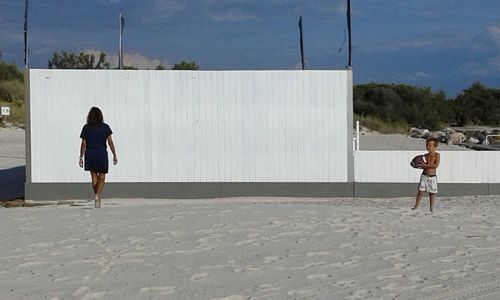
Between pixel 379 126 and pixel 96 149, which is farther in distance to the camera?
pixel 379 126

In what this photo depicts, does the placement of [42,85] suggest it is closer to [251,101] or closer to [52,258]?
[251,101]

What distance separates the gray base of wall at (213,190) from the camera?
1543 centimetres

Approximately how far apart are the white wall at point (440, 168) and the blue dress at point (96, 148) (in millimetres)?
6284

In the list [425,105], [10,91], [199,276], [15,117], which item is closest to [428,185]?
[199,276]

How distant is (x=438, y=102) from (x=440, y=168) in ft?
175

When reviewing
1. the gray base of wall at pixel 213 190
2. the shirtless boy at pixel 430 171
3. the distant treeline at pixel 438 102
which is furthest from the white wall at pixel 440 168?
the distant treeline at pixel 438 102

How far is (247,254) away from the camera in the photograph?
772 centimetres

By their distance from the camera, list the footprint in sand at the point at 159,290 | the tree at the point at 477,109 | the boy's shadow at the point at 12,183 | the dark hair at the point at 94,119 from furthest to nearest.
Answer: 1. the tree at the point at 477,109
2. the boy's shadow at the point at 12,183
3. the dark hair at the point at 94,119
4. the footprint in sand at the point at 159,290

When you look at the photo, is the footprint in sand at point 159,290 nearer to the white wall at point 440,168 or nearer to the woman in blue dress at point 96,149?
the woman in blue dress at point 96,149

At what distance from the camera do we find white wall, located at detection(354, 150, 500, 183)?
52.1 ft

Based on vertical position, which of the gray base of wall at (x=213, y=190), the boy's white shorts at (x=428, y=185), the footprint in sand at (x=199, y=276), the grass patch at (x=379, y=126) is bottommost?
the footprint in sand at (x=199, y=276)

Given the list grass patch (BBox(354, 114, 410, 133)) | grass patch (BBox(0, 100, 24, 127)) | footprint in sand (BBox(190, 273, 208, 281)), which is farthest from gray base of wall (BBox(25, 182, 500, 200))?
grass patch (BBox(354, 114, 410, 133))

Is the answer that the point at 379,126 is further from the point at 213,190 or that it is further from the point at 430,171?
the point at 430,171

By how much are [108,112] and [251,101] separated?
3165mm
